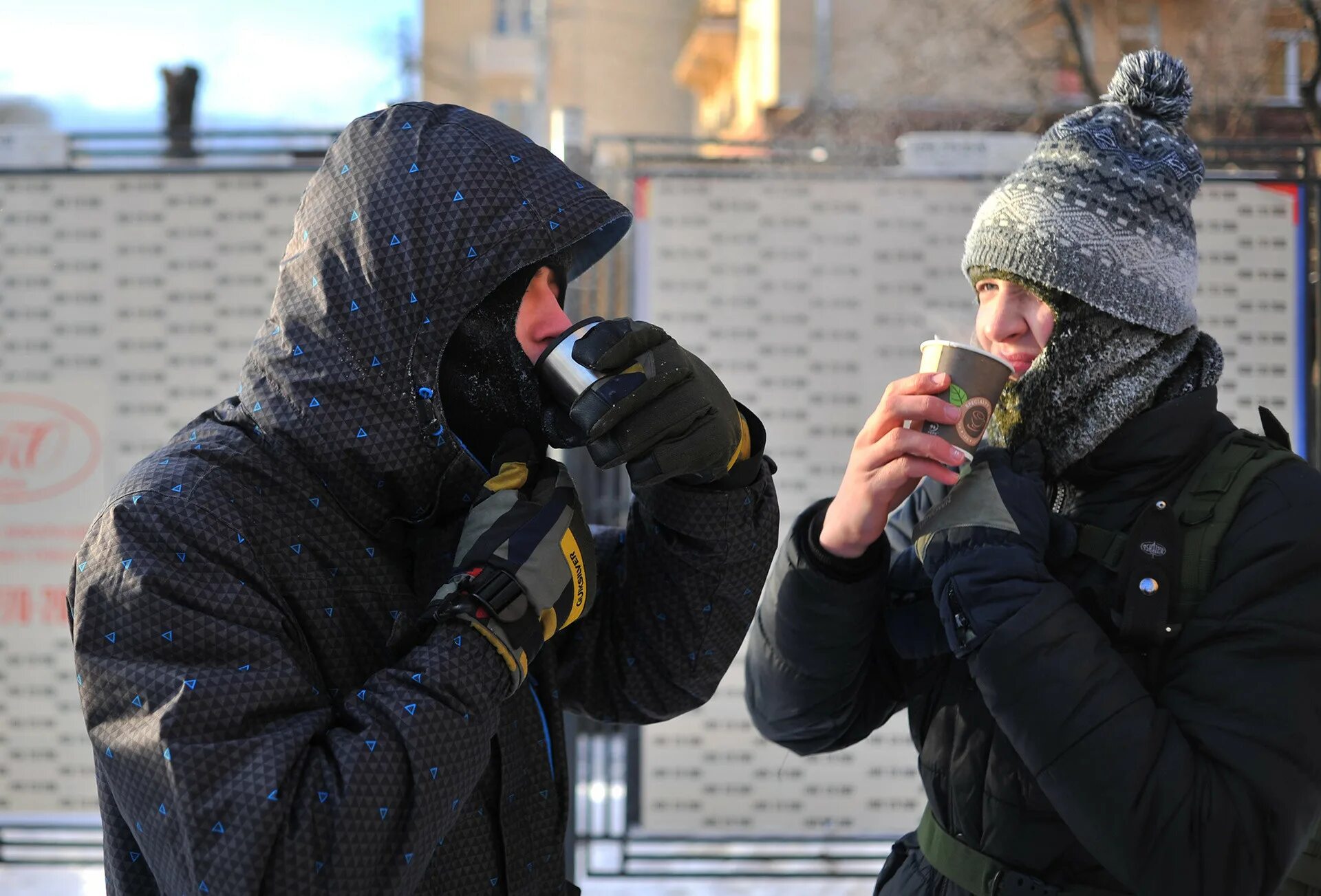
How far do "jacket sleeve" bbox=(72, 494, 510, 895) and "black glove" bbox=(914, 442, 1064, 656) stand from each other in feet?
2.08

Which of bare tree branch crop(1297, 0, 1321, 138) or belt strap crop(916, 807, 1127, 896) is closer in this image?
belt strap crop(916, 807, 1127, 896)

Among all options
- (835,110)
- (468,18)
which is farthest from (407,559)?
(468,18)

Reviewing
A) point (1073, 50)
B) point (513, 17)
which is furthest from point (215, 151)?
point (513, 17)

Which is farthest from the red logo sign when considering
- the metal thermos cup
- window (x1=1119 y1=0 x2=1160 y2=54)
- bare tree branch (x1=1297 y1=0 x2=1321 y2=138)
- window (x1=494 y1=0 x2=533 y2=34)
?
window (x1=494 y1=0 x2=533 y2=34)

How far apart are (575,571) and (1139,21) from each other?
16.9 meters

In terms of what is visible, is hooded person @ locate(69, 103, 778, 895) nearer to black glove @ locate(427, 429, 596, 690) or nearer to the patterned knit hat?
black glove @ locate(427, 429, 596, 690)

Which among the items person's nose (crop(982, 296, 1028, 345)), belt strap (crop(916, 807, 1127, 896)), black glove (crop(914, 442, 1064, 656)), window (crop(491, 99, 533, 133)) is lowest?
belt strap (crop(916, 807, 1127, 896))

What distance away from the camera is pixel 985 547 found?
1.58 metres

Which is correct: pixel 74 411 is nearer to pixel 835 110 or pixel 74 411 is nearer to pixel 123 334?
pixel 123 334

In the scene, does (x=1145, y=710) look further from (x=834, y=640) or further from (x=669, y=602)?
(x=669, y=602)

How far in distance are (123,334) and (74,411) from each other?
1.06 feet

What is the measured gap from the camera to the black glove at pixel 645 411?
148cm

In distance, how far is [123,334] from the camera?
4.11 metres

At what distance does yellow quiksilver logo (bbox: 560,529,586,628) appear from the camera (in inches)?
57.8
